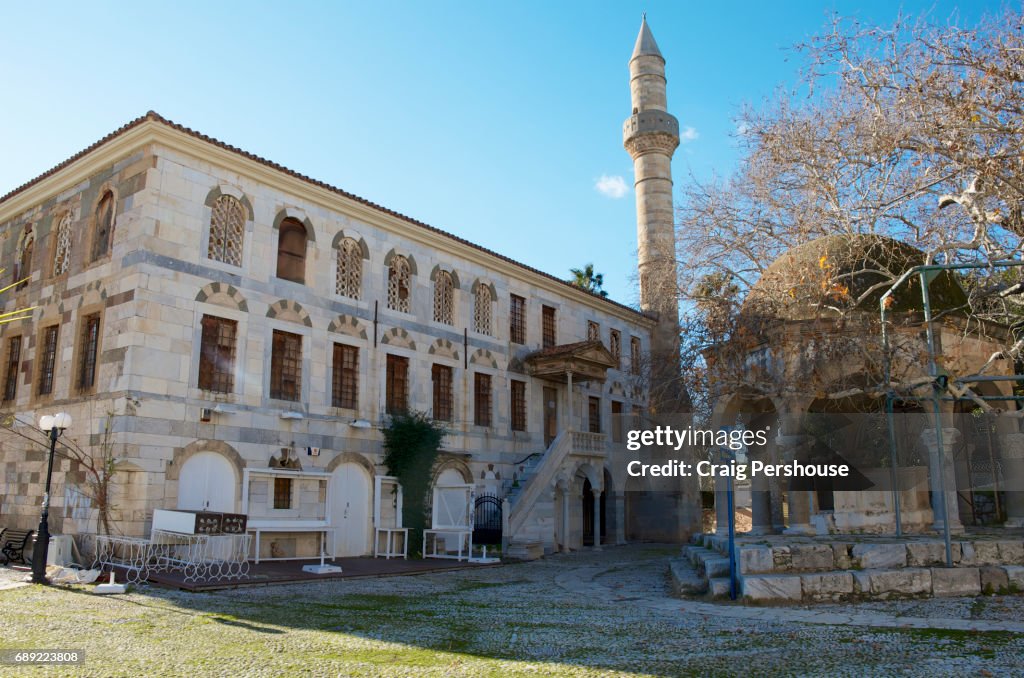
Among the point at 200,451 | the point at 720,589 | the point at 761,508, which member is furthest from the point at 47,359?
the point at 761,508

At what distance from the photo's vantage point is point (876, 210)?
47.0 feet

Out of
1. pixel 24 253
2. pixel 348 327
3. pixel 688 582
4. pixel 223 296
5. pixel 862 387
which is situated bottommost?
pixel 688 582

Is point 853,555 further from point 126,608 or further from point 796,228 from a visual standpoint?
point 126,608

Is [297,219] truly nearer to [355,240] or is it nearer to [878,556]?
[355,240]

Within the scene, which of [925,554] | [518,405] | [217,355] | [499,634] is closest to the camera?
[499,634]

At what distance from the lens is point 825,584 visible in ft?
33.8

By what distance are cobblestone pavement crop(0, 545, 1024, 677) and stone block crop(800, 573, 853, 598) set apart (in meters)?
0.29

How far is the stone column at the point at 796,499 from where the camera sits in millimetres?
14273

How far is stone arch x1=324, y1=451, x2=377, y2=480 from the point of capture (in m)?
18.6

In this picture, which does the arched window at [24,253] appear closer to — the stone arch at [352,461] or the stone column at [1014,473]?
the stone arch at [352,461]

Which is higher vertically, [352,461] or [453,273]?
[453,273]

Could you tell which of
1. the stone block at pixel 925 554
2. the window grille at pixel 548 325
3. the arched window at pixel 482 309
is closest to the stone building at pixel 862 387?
the stone block at pixel 925 554

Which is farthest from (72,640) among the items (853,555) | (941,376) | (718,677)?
(941,376)

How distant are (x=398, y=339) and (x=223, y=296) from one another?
513 centimetres
